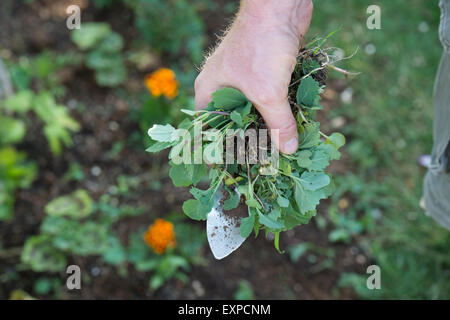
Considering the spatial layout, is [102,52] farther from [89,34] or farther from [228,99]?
[228,99]

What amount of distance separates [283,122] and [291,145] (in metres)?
0.07

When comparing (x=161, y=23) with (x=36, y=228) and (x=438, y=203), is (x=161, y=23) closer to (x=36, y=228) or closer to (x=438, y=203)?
(x=36, y=228)

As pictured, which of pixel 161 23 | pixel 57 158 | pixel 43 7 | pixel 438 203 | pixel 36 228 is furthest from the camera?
pixel 43 7

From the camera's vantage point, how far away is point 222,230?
1195 mm

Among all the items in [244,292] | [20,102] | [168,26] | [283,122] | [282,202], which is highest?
[168,26]

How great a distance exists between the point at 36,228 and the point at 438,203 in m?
1.81

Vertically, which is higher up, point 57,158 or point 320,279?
point 57,158

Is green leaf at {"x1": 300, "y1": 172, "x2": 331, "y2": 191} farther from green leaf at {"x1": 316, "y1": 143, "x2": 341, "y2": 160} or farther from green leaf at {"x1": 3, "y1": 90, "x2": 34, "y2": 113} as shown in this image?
green leaf at {"x1": 3, "y1": 90, "x2": 34, "y2": 113}

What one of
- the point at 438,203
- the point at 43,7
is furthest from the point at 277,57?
the point at 43,7

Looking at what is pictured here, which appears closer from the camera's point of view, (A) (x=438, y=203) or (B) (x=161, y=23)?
(A) (x=438, y=203)

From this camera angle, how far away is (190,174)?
107 cm

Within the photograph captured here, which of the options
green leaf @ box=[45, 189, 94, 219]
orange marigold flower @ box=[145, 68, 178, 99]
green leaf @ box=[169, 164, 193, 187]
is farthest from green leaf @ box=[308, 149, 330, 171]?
green leaf @ box=[45, 189, 94, 219]

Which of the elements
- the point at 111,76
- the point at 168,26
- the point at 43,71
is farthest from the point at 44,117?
the point at 168,26

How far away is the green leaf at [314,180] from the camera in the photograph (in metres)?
1.07
